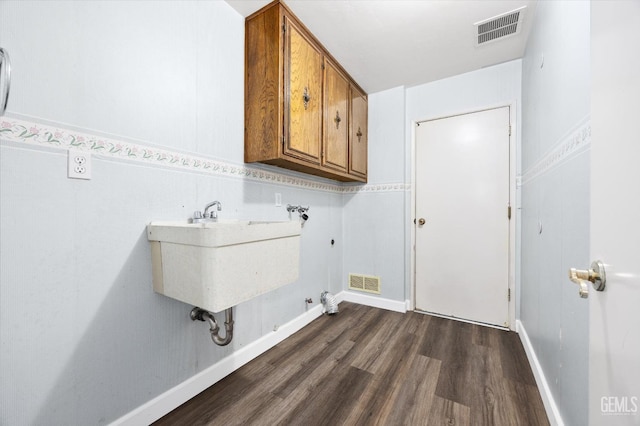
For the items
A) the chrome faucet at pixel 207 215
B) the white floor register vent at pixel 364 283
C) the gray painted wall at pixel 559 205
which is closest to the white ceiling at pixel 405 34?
the gray painted wall at pixel 559 205

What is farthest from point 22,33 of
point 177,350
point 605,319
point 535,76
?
point 535,76

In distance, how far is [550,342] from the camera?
4.18 ft

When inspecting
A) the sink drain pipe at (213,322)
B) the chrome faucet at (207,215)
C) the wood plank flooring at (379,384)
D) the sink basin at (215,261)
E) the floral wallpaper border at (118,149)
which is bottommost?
the wood plank flooring at (379,384)

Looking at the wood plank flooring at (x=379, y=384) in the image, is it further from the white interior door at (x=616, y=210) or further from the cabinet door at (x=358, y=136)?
the cabinet door at (x=358, y=136)

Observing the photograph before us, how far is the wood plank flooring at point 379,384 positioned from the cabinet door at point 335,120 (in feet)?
4.66

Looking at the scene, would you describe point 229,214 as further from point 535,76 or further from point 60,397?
point 535,76

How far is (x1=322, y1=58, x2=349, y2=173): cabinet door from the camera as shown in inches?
79.5

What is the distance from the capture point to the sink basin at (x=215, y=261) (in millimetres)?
1004

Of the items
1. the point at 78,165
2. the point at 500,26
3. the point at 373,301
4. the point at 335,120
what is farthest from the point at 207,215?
the point at 500,26

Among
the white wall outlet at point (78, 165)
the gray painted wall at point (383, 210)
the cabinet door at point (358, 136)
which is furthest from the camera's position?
the gray painted wall at point (383, 210)

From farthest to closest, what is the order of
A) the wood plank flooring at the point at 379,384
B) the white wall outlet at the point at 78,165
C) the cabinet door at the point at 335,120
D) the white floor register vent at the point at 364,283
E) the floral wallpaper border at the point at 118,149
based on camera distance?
the white floor register vent at the point at 364,283 → the cabinet door at the point at 335,120 → the wood plank flooring at the point at 379,384 → the white wall outlet at the point at 78,165 → the floral wallpaper border at the point at 118,149

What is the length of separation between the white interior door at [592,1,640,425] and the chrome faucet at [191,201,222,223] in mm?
1445

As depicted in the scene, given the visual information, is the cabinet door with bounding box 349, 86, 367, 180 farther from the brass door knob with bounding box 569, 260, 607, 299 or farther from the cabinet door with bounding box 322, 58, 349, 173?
the brass door knob with bounding box 569, 260, 607, 299

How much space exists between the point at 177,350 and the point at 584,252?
5.96 feet
